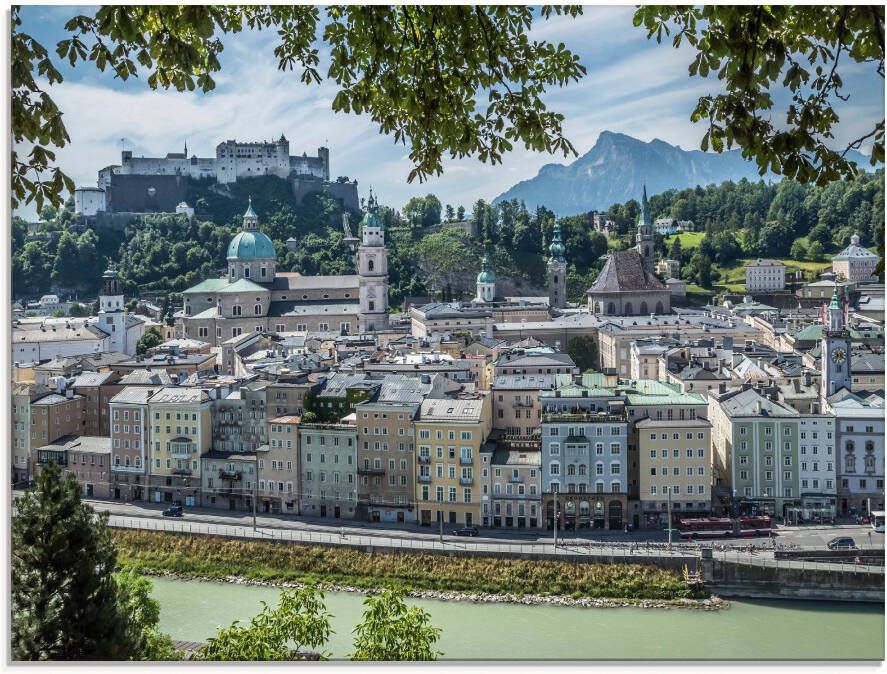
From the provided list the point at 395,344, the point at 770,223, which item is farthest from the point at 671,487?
the point at 770,223

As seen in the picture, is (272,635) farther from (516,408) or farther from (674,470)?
(516,408)

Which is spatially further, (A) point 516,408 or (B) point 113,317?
(B) point 113,317

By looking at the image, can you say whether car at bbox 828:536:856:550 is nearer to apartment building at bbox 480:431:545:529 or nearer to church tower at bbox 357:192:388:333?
apartment building at bbox 480:431:545:529

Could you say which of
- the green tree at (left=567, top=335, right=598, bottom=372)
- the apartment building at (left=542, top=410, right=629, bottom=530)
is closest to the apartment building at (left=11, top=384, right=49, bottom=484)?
the apartment building at (left=542, top=410, right=629, bottom=530)

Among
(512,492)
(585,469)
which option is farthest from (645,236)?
(512,492)

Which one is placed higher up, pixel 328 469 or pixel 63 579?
pixel 63 579

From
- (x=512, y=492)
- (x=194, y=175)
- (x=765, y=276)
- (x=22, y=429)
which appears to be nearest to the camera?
(x=512, y=492)
